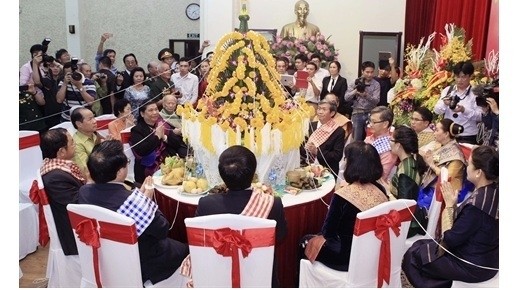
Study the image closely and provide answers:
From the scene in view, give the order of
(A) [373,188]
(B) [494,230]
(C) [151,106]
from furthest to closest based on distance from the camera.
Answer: (C) [151,106] < (A) [373,188] < (B) [494,230]

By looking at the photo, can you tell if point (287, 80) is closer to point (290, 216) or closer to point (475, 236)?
point (290, 216)

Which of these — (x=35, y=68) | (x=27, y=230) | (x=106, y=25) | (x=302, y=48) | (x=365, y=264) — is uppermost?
(x=106, y=25)

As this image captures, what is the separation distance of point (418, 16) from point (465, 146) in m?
4.65

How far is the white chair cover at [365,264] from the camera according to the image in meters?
2.15

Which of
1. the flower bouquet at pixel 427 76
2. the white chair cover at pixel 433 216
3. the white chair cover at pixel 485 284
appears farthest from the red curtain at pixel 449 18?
the white chair cover at pixel 485 284

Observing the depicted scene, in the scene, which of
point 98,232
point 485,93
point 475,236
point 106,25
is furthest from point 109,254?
point 106,25

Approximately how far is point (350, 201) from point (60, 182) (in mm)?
1473

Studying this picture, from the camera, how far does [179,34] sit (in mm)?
9055

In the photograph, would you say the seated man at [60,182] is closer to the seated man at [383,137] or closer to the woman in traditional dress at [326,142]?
the woman in traditional dress at [326,142]

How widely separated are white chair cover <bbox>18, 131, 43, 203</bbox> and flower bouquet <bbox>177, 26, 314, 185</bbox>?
5.25 ft

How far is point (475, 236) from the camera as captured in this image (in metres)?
2.20

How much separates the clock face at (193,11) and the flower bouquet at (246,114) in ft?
20.8

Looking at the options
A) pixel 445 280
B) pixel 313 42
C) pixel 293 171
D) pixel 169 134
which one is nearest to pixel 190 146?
pixel 293 171

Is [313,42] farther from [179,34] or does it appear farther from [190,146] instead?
[190,146]
